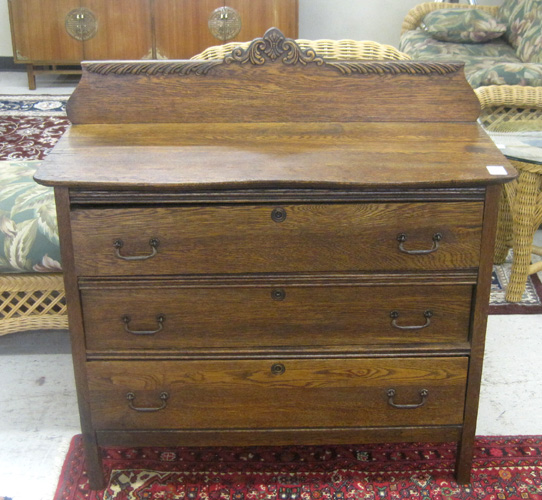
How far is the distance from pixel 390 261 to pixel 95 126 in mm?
866

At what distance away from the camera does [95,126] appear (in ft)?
6.61

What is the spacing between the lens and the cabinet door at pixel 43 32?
5.51m

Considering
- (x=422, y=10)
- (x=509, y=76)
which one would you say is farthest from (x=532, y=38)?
(x=509, y=76)

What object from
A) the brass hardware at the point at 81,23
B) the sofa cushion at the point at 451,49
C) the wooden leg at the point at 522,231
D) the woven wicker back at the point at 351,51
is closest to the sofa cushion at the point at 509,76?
the sofa cushion at the point at 451,49

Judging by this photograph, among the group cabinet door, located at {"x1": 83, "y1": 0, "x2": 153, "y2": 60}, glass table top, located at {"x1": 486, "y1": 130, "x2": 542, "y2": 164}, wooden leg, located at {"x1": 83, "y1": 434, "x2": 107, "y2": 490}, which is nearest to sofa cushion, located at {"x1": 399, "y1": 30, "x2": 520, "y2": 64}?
glass table top, located at {"x1": 486, "y1": 130, "x2": 542, "y2": 164}

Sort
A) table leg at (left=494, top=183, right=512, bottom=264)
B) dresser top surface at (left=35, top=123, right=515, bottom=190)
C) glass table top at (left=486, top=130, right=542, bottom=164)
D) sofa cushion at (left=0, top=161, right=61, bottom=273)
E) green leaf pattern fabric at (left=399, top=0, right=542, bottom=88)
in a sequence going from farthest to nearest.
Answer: green leaf pattern fabric at (left=399, top=0, right=542, bottom=88) < table leg at (left=494, top=183, right=512, bottom=264) < glass table top at (left=486, top=130, right=542, bottom=164) < sofa cushion at (left=0, top=161, right=61, bottom=273) < dresser top surface at (left=35, top=123, right=515, bottom=190)

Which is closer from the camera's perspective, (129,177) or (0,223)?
(129,177)

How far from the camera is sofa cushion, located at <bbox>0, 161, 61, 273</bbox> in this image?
2342 millimetres

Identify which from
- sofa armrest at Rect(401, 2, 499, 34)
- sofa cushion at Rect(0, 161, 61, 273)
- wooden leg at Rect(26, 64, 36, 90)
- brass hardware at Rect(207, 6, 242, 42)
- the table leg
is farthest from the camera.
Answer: wooden leg at Rect(26, 64, 36, 90)

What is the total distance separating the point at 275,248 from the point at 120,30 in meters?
4.32

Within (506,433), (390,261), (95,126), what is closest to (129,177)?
(95,126)

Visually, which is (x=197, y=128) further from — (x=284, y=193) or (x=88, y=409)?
(x=88, y=409)

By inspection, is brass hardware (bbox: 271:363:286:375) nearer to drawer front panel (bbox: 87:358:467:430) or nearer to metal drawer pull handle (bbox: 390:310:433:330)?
drawer front panel (bbox: 87:358:467:430)

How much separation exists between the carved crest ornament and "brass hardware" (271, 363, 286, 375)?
78cm
